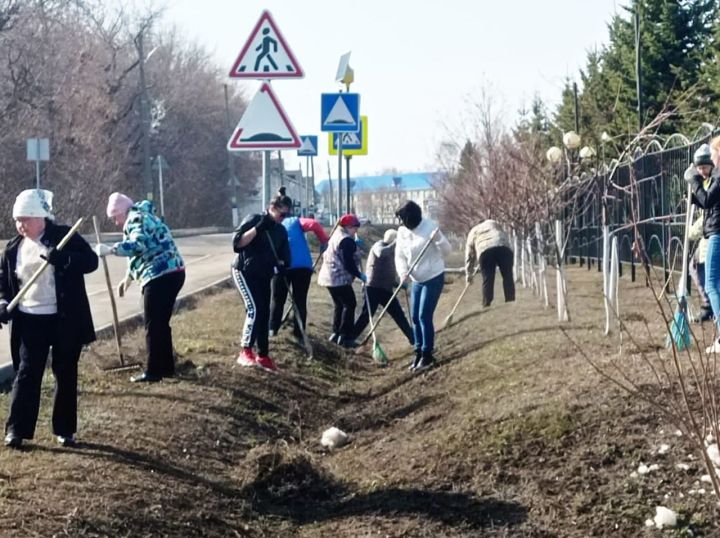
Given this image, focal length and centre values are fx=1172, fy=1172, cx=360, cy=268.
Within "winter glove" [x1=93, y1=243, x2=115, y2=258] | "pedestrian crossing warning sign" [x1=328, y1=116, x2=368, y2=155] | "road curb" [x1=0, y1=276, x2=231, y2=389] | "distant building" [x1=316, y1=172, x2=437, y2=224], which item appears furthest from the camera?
"distant building" [x1=316, y1=172, x2=437, y2=224]

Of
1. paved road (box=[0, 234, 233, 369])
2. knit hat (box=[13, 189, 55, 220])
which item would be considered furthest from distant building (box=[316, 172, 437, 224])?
knit hat (box=[13, 189, 55, 220])

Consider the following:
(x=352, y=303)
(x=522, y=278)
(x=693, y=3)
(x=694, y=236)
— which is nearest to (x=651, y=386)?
(x=694, y=236)

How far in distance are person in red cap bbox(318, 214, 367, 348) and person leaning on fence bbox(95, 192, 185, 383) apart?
4619 millimetres

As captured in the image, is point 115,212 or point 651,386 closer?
point 651,386

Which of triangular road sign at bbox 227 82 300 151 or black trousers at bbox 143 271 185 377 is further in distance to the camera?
triangular road sign at bbox 227 82 300 151

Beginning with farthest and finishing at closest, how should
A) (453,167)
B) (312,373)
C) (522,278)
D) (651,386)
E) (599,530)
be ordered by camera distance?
(453,167)
(522,278)
(312,373)
(651,386)
(599,530)

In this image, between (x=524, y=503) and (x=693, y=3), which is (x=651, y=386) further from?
(x=693, y=3)

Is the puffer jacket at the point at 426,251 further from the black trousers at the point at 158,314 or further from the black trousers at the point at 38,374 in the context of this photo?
the black trousers at the point at 38,374

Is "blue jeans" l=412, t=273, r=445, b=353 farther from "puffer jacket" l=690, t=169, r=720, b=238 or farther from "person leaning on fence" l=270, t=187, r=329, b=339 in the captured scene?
"puffer jacket" l=690, t=169, r=720, b=238

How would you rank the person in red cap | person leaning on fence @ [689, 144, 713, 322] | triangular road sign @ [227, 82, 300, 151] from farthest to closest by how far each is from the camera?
the person in red cap < triangular road sign @ [227, 82, 300, 151] < person leaning on fence @ [689, 144, 713, 322]

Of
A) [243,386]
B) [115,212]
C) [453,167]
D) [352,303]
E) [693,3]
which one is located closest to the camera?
[115,212]

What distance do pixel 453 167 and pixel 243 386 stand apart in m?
A: 30.0

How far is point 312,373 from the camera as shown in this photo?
39.9 feet

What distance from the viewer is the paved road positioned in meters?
15.1
